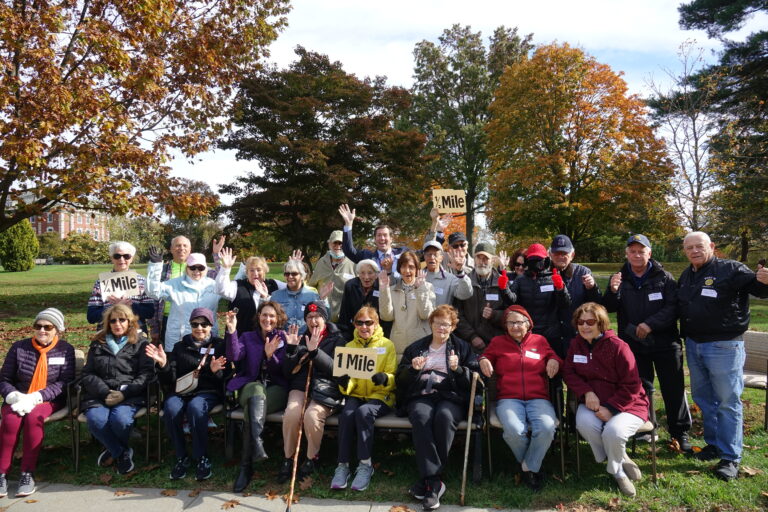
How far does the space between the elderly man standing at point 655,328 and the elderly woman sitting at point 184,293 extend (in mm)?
4326

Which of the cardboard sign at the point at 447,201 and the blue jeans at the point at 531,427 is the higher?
the cardboard sign at the point at 447,201

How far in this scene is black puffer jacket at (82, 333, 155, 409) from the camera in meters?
4.97

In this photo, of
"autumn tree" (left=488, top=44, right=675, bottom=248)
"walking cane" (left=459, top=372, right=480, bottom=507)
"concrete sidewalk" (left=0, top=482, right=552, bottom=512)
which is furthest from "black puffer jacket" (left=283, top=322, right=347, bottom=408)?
"autumn tree" (left=488, top=44, right=675, bottom=248)

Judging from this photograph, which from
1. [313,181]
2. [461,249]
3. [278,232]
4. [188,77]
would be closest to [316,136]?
[313,181]

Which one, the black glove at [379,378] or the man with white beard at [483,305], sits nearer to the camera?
the black glove at [379,378]

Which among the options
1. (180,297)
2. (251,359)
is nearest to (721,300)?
(251,359)

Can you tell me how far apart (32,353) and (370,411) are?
3.37 meters

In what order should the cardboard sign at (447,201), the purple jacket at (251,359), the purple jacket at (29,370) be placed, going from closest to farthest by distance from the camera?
the purple jacket at (29,370)
the purple jacket at (251,359)
the cardboard sign at (447,201)

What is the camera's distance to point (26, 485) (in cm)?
448

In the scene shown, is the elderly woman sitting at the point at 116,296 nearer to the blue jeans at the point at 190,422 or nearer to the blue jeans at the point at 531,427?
the blue jeans at the point at 190,422

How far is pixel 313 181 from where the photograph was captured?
18109 millimetres

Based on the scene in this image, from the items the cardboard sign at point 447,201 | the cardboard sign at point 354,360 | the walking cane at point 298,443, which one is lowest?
the walking cane at point 298,443

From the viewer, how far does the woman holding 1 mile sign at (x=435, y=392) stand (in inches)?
171

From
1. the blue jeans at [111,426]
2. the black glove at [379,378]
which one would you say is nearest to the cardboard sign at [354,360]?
the black glove at [379,378]
